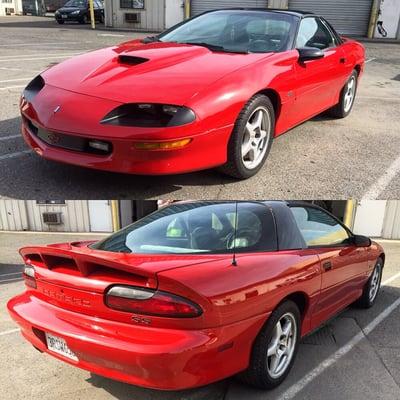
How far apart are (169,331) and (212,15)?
4195 millimetres

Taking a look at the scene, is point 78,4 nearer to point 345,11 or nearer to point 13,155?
point 345,11

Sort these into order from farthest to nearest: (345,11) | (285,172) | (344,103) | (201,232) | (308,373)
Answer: (345,11) → (344,103) → (285,172) → (308,373) → (201,232)

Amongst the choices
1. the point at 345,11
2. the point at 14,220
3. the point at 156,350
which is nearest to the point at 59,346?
the point at 156,350

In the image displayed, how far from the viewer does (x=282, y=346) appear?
2840mm

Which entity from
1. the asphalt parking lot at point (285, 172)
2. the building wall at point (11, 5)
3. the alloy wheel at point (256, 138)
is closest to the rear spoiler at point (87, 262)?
the asphalt parking lot at point (285, 172)

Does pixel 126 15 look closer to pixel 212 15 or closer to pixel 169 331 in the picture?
pixel 212 15

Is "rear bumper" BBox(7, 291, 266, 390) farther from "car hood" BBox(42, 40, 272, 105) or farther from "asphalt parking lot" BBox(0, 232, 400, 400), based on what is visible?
"car hood" BBox(42, 40, 272, 105)

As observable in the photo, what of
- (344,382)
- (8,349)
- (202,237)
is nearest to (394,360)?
(344,382)

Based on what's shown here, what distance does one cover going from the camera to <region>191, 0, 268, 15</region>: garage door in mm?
21047

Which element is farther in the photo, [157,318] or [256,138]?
[256,138]

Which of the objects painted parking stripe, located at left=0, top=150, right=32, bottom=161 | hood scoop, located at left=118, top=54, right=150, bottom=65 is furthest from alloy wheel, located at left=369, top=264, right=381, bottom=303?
painted parking stripe, located at left=0, top=150, right=32, bottom=161

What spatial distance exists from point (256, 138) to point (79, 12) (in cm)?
2443

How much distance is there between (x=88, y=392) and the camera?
2.83 metres

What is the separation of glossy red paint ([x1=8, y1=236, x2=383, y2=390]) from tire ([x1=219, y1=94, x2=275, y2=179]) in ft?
3.99
